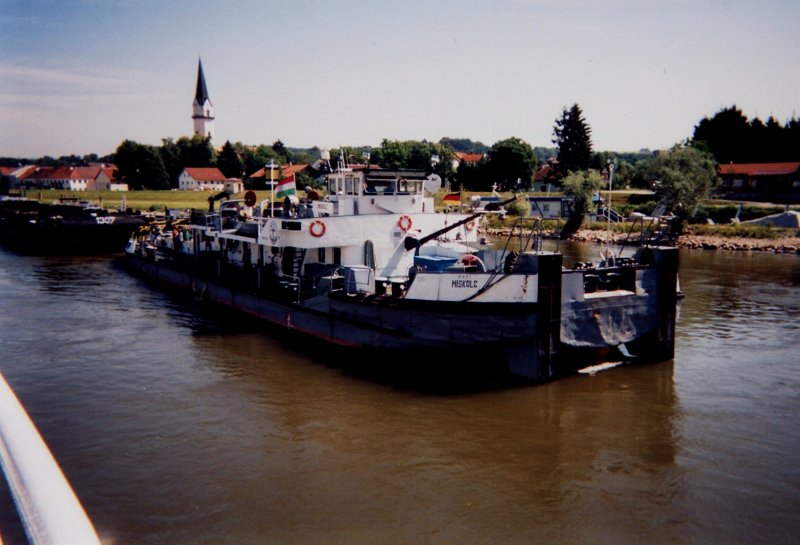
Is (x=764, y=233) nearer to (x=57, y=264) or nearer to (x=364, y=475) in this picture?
(x=364, y=475)

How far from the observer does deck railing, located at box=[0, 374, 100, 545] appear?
1.60m

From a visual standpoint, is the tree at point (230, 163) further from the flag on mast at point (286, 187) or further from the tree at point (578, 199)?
the flag on mast at point (286, 187)

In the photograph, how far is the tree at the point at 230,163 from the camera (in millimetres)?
125938

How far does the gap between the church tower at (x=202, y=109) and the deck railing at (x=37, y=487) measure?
173467mm

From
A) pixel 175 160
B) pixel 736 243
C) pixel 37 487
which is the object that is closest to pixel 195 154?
pixel 175 160

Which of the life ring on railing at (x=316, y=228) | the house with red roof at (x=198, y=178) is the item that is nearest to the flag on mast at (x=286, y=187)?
the life ring on railing at (x=316, y=228)

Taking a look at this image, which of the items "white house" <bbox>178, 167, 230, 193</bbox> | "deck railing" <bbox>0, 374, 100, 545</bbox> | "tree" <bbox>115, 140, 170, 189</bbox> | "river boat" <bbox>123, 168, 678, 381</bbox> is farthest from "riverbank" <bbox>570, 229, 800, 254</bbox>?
"tree" <bbox>115, 140, 170, 189</bbox>

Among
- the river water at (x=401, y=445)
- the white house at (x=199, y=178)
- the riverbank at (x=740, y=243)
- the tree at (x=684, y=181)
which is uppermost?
the white house at (x=199, y=178)

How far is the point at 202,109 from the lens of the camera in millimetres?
164250

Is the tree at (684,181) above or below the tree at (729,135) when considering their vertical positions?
below

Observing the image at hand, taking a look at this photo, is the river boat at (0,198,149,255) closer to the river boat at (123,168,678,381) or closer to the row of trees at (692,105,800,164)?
the river boat at (123,168,678,381)

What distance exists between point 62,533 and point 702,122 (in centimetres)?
10899

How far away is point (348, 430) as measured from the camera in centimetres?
1443

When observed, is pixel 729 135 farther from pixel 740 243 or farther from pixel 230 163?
pixel 230 163
